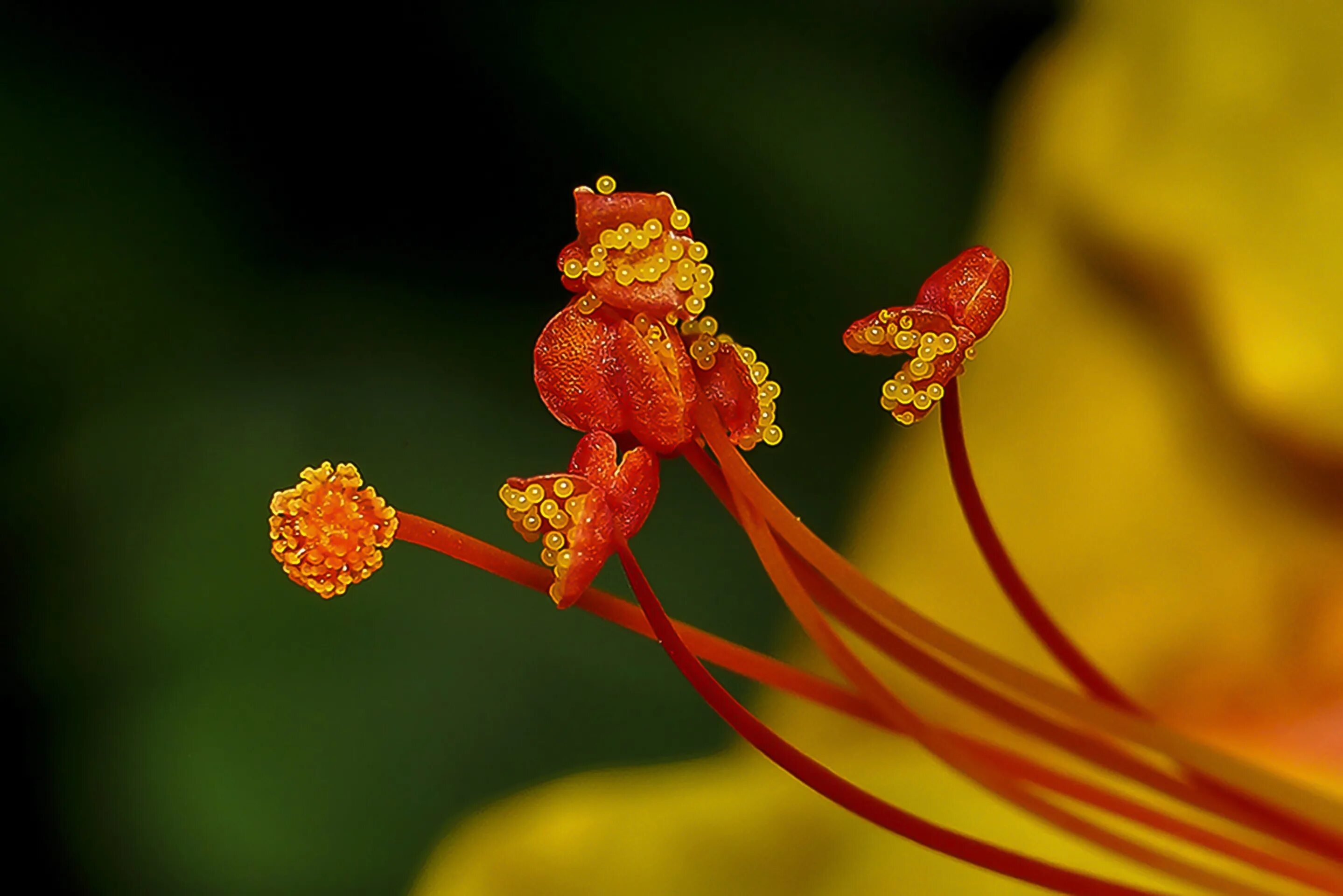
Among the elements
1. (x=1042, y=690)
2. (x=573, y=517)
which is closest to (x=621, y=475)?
(x=573, y=517)

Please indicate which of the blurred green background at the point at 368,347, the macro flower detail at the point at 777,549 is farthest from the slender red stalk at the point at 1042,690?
the blurred green background at the point at 368,347

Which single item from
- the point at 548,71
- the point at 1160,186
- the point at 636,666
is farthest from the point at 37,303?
the point at 1160,186

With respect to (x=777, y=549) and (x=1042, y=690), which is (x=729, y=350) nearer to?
(x=777, y=549)

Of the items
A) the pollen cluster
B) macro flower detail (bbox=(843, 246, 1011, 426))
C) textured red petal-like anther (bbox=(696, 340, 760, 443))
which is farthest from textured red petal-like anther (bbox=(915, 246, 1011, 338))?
the pollen cluster

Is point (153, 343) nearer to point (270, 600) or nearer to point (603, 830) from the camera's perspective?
point (270, 600)

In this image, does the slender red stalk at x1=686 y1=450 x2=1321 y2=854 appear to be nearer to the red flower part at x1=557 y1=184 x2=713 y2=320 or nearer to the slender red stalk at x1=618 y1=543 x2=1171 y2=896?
the slender red stalk at x1=618 y1=543 x2=1171 y2=896

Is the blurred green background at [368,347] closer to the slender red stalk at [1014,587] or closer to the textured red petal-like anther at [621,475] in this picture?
the slender red stalk at [1014,587]
